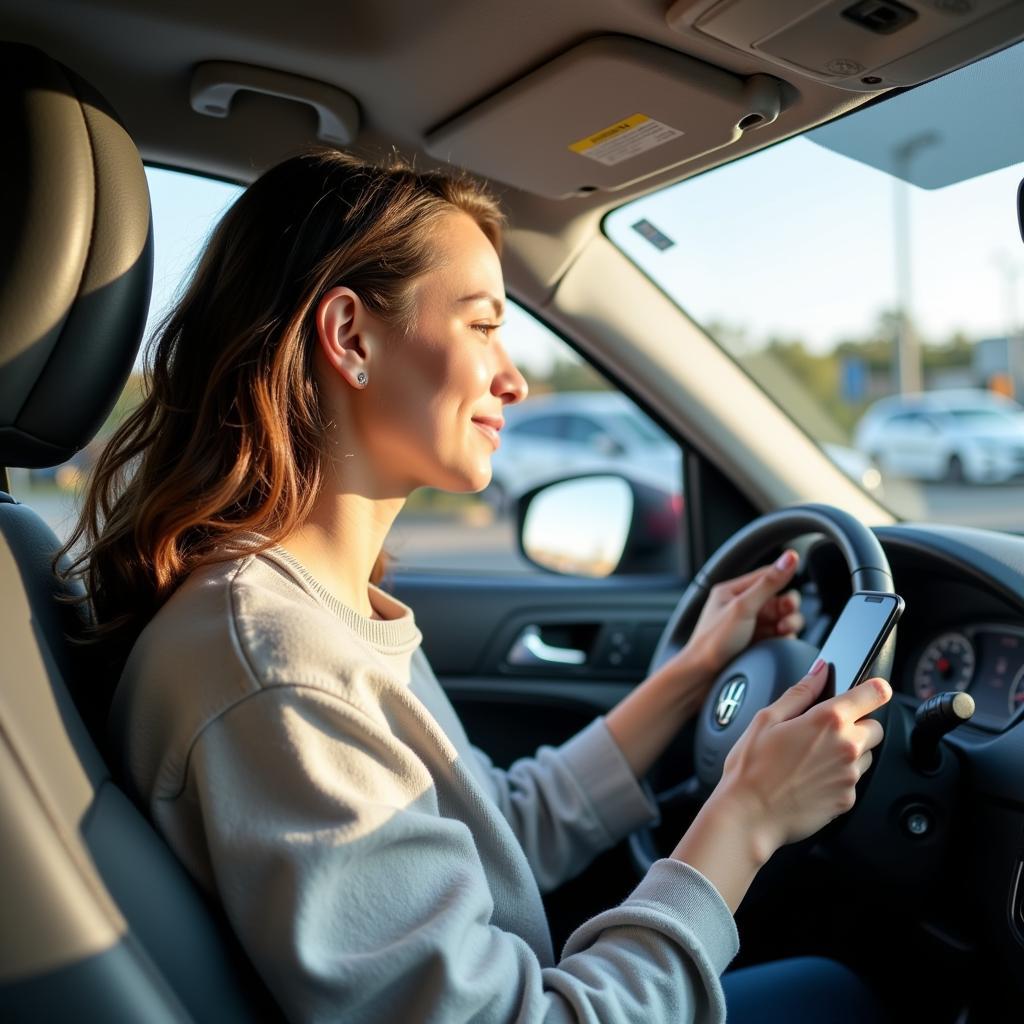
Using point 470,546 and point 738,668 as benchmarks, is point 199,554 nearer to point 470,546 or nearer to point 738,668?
point 738,668

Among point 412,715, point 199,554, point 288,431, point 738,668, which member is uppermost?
point 288,431

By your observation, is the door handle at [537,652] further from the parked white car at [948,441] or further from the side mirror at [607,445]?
the parked white car at [948,441]

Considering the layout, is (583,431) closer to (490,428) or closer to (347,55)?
(347,55)

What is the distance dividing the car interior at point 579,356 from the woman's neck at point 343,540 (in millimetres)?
289

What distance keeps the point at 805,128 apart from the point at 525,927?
4.12 feet

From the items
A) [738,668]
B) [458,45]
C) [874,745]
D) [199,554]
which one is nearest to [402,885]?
[199,554]

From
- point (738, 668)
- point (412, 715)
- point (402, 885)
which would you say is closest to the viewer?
point (402, 885)

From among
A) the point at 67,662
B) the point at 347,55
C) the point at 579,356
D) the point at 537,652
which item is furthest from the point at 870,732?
the point at 537,652

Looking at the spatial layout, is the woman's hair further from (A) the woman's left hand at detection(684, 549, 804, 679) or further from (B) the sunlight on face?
(A) the woman's left hand at detection(684, 549, 804, 679)

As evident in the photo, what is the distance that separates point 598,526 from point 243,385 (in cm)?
182

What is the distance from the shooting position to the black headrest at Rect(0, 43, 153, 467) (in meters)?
1.13

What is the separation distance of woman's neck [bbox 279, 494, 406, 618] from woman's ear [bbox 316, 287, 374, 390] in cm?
16

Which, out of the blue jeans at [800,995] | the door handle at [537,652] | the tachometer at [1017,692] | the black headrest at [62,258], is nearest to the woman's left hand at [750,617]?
the tachometer at [1017,692]

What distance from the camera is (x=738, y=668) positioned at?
169cm
